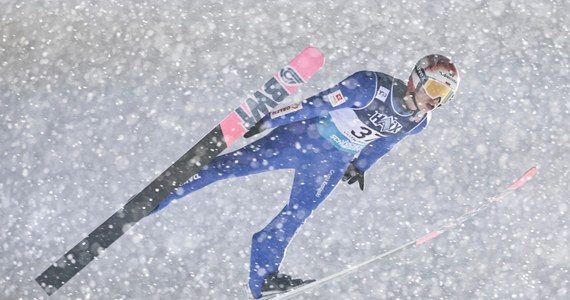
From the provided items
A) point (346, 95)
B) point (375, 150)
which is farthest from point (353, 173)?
point (346, 95)

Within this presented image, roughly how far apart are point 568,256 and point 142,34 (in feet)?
5.08

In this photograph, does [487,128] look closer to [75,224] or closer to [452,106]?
[452,106]

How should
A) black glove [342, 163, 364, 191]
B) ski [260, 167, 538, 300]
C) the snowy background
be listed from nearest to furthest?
black glove [342, 163, 364, 191] → ski [260, 167, 538, 300] → the snowy background

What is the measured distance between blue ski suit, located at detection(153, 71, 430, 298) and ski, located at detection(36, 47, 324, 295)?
37 mm

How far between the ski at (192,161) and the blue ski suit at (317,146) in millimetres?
37

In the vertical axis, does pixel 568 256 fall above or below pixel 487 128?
below

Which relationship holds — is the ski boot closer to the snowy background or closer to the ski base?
the ski base

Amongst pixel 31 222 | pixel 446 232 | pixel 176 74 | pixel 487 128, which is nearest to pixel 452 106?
pixel 487 128

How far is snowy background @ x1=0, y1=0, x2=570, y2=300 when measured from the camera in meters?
3.28

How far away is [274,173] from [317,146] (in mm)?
577

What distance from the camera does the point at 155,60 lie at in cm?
340

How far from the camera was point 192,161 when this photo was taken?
2.75m

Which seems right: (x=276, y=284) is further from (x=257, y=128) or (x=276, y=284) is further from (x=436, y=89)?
(x=436, y=89)

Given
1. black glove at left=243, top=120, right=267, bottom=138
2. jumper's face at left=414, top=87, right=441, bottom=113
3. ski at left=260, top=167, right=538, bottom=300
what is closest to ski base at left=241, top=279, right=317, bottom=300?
ski at left=260, top=167, right=538, bottom=300
